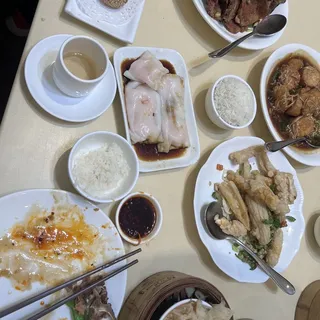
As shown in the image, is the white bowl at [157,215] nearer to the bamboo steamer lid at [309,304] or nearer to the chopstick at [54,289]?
the chopstick at [54,289]

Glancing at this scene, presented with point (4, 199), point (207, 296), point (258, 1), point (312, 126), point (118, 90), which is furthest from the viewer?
point (312, 126)

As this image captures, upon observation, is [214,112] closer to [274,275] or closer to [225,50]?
[225,50]

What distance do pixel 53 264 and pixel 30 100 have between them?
575 millimetres

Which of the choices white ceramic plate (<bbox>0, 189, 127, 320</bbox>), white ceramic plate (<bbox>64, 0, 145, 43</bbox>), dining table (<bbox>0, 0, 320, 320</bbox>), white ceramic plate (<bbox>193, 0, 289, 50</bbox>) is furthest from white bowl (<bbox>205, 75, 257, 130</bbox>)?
white ceramic plate (<bbox>0, 189, 127, 320</bbox>)

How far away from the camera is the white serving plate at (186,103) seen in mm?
1603

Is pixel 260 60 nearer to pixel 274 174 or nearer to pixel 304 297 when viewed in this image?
pixel 274 174

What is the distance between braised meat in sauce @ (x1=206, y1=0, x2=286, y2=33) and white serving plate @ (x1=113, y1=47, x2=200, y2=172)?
10.4 inches

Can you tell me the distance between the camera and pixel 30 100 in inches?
58.0

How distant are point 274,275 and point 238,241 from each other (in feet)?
0.66

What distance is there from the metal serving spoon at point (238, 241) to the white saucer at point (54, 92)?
593mm

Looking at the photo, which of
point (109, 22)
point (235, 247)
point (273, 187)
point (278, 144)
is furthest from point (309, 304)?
point (109, 22)

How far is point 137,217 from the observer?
1561 mm

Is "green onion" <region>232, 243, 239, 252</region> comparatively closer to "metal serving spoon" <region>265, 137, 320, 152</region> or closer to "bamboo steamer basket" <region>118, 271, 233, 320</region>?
"bamboo steamer basket" <region>118, 271, 233, 320</region>

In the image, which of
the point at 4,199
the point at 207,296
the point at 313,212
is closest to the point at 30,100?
the point at 4,199
